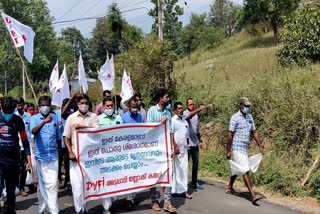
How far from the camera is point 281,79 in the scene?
9.81m

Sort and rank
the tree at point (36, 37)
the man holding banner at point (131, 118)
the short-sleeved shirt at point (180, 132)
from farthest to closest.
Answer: the tree at point (36, 37), the short-sleeved shirt at point (180, 132), the man holding banner at point (131, 118)

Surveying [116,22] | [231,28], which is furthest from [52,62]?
[231,28]

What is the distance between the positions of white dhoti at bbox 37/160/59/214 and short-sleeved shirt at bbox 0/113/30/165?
1.30ft

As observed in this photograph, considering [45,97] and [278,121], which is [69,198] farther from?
[278,121]

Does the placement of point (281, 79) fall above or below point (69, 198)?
above

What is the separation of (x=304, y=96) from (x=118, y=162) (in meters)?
5.36

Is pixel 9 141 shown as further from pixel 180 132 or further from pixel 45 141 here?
pixel 180 132

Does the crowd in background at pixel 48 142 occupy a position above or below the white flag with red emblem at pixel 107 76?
below

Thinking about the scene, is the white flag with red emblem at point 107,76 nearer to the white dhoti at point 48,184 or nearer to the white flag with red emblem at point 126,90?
the white flag with red emblem at point 126,90

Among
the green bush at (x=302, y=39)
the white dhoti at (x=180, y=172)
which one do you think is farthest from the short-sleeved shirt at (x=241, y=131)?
the green bush at (x=302, y=39)

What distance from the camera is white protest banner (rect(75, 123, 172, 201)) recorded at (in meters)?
5.39

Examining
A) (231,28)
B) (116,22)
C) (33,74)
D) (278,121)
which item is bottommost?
(278,121)

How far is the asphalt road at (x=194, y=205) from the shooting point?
5.96 m

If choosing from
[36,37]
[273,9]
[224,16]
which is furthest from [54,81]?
[224,16]
